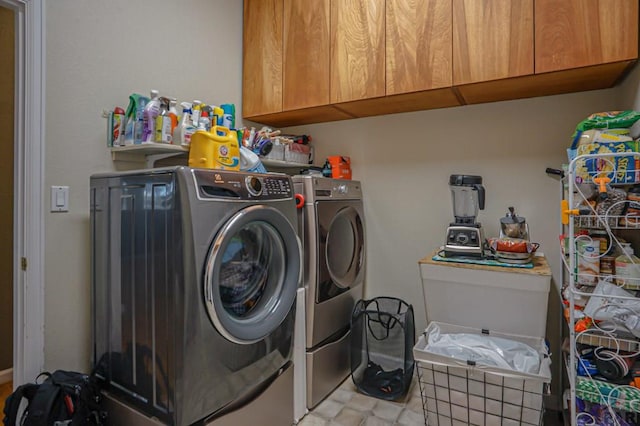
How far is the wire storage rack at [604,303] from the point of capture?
1.25 m

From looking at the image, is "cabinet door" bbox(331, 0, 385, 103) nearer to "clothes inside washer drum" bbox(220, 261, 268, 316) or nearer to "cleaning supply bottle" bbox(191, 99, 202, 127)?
"cleaning supply bottle" bbox(191, 99, 202, 127)

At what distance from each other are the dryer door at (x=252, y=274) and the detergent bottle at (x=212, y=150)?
39 centimetres

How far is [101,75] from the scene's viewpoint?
5.80 feet

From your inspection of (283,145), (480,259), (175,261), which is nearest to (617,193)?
(480,259)

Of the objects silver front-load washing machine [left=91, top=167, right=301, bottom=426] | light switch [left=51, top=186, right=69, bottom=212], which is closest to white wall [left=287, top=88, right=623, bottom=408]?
silver front-load washing machine [left=91, top=167, right=301, bottom=426]

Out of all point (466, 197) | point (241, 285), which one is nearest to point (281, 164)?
point (241, 285)

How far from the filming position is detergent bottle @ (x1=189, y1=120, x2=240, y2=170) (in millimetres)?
1690

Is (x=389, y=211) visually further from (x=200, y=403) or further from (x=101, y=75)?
(x=101, y=75)

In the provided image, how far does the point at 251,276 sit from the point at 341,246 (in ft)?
2.59

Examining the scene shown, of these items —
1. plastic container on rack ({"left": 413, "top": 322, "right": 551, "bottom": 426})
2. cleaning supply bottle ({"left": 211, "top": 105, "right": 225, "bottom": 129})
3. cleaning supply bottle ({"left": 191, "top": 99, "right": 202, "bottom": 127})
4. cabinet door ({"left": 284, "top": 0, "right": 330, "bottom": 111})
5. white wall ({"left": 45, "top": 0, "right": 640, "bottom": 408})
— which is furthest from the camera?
cabinet door ({"left": 284, "top": 0, "right": 330, "bottom": 111})

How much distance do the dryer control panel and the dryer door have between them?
66 mm

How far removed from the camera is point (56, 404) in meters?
1.34

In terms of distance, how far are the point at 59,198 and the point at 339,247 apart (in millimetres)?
1479

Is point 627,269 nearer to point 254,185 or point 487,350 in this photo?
point 487,350
